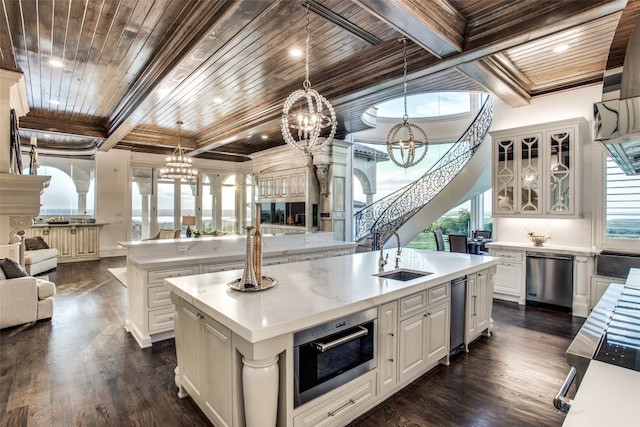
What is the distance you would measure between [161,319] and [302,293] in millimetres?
2173

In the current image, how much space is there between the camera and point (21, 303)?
3.97m

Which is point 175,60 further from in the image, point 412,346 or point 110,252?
point 110,252

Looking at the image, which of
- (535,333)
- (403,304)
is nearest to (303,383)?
(403,304)

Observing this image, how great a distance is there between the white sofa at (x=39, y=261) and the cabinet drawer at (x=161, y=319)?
4817 mm

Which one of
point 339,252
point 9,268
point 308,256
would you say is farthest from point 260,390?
point 9,268

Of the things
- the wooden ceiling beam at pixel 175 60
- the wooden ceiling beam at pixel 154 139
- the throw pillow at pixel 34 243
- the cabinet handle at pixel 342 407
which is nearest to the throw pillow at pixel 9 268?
the wooden ceiling beam at pixel 175 60

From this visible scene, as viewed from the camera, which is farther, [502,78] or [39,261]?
[39,261]

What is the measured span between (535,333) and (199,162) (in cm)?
992

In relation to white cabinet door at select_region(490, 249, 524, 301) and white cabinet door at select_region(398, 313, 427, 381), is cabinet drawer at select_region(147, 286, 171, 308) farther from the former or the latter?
white cabinet door at select_region(490, 249, 524, 301)

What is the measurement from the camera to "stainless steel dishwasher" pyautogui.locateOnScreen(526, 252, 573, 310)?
447 centimetres

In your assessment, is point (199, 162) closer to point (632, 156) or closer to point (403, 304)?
point (403, 304)

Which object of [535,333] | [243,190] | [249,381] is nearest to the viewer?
[249,381]

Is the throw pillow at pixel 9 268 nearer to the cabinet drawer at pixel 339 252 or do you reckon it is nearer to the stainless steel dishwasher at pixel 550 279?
the cabinet drawer at pixel 339 252

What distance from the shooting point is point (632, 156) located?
1867 mm
